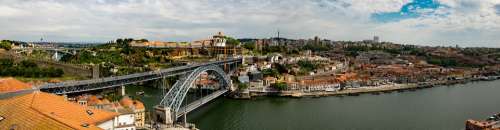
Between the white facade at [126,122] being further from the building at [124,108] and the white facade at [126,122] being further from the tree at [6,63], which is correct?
the tree at [6,63]

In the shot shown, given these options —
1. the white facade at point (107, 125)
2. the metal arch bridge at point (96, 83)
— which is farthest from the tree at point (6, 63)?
the white facade at point (107, 125)

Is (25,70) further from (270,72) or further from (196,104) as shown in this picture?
(270,72)

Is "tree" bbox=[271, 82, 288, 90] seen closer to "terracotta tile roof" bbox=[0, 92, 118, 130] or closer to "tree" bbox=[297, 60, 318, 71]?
"tree" bbox=[297, 60, 318, 71]

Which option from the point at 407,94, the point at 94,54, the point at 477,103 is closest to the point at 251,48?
the point at 94,54

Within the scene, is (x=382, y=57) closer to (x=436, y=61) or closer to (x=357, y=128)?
(x=436, y=61)

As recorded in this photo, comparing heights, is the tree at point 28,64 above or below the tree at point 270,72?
above

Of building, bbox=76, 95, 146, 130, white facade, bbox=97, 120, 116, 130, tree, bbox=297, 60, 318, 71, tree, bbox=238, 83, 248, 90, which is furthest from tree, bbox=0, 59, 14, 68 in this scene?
tree, bbox=297, 60, 318, 71

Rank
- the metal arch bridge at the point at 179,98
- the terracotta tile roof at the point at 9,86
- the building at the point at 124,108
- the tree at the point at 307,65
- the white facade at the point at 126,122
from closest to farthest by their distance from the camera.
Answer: the terracotta tile roof at the point at 9,86, the white facade at the point at 126,122, the building at the point at 124,108, the metal arch bridge at the point at 179,98, the tree at the point at 307,65
